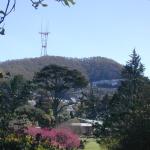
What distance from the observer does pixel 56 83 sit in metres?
73.2

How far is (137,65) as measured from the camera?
7694 centimetres

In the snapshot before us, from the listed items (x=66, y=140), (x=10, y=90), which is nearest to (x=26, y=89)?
(x=10, y=90)

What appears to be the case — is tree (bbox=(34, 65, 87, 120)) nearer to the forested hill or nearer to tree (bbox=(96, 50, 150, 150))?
tree (bbox=(96, 50, 150, 150))

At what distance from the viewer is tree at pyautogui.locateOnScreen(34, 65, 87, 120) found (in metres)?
70.8

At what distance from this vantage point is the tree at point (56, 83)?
70750 millimetres

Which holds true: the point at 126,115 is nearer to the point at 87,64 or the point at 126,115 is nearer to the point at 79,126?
the point at 79,126

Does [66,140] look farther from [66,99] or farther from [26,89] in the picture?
[66,99]

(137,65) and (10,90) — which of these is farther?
(137,65)

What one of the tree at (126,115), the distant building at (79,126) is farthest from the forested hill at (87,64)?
the tree at (126,115)

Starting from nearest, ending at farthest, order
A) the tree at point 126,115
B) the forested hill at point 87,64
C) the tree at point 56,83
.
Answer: the tree at point 126,115 → the tree at point 56,83 → the forested hill at point 87,64

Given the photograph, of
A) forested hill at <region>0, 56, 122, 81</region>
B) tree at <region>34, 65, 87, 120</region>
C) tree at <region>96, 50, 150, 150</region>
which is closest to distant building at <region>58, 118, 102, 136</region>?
tree at <region>34, 65, 87, 120</region>

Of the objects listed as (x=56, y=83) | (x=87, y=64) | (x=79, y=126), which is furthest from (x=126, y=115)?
(x=87, y=64)

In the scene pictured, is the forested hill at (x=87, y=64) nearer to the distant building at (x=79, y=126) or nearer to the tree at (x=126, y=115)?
the distant building at (x=79, y=126)

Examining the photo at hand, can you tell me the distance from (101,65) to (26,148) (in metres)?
157
